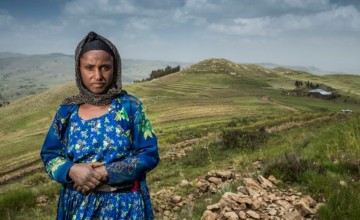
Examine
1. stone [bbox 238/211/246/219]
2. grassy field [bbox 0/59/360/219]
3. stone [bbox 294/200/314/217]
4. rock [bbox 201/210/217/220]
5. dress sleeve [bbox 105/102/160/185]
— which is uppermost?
dress sleeve [bbox 105/102/160/185]

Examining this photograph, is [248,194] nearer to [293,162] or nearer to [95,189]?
[293,162]

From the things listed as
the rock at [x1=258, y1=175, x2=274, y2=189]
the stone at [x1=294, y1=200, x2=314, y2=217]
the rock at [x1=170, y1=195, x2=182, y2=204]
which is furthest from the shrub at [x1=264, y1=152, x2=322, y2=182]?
the rock at [x1=170, y1=195, x2=182, y2=204]

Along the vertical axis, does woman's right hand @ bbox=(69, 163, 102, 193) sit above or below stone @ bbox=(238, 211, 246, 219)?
above

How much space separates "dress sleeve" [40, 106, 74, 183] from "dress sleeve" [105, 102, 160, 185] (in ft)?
1.35

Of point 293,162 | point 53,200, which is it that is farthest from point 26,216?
point 293,162

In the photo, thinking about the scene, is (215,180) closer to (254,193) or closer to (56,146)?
(254,193)

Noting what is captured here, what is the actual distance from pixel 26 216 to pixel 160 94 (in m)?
A: 54.7

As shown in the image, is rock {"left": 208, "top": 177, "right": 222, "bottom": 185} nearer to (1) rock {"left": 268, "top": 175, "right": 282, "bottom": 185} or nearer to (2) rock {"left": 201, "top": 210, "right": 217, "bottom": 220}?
(1) rock {"left": 268, "top": 175, "right": 282, "bottom": 185}

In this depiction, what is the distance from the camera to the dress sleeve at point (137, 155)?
9.56ft

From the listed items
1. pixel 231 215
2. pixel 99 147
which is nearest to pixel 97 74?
pixel 99 147

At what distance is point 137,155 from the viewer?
3010 millimetres

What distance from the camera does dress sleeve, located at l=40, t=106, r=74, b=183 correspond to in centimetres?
302

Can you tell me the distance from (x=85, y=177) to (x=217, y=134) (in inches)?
818

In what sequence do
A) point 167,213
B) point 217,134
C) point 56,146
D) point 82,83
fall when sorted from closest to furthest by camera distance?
point 56,146
point 82,83
point 167,213
point 217,134
